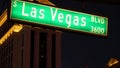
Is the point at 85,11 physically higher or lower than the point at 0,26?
higher

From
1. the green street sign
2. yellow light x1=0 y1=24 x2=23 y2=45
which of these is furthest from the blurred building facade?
the green street sign

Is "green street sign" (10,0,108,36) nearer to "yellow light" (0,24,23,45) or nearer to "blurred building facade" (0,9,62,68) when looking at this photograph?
"blurred building facade" (0,9,62,68)

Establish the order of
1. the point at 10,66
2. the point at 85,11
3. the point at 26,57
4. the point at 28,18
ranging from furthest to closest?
1. the point at 10,66
2. the point at 26,57
3. the point at 85,11
4. the point at 28,18

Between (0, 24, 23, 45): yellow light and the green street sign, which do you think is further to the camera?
(0, 24, 23, 45): yellow light

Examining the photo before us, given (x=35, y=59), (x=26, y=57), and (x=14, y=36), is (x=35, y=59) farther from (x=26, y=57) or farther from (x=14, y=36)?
(x=14, y=36)

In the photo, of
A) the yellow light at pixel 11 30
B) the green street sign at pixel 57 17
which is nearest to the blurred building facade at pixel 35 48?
the yellow light at pixel 11 30

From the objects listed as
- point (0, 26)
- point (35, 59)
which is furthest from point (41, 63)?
point (0, 26)

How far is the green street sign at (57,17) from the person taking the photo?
13.5 meters

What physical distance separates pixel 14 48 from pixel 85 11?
103 metres

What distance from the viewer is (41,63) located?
356 ft

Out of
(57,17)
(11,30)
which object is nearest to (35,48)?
(11,30)

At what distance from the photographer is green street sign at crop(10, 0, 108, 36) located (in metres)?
13.5

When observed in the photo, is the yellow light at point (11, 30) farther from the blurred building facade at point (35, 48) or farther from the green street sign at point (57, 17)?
the green street sign at point (57, 17)

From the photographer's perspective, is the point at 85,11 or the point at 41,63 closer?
the point at 85,11
